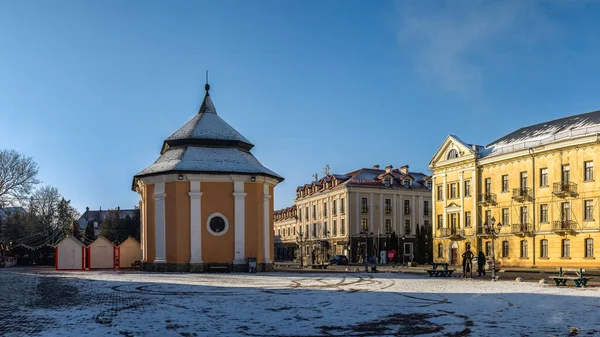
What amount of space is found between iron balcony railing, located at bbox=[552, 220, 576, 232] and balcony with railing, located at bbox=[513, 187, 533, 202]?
3145 millimetres

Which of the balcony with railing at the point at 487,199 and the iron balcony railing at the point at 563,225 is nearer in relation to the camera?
the iron balcony railing at the point at 563,225

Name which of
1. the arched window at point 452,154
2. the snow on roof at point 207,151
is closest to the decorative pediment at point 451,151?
the arched window at point 452,154

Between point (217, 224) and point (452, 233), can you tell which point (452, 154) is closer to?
point (452, 233)

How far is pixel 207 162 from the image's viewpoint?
3744 centimetres

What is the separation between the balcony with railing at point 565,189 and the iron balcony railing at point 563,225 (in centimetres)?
192

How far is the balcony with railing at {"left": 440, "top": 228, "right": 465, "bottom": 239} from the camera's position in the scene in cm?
5438

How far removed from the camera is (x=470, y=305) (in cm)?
1605

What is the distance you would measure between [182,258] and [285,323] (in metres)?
24.5

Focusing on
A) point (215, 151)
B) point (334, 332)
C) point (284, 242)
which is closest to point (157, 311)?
point (334, 332)

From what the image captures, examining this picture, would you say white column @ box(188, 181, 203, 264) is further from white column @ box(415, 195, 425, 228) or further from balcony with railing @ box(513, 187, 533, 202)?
white column @ box(415, 195, 425, 228)

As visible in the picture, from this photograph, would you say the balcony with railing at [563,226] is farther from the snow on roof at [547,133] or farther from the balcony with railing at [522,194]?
the snow on roof at [547,133]

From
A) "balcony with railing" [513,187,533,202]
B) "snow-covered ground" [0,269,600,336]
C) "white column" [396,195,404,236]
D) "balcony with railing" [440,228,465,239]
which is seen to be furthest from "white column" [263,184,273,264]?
"white column" [396,195,404,236]

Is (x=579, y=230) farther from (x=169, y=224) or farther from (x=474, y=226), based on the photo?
(x=169, y=224)

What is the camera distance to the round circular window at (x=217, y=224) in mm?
36719
